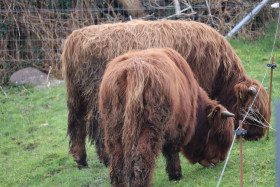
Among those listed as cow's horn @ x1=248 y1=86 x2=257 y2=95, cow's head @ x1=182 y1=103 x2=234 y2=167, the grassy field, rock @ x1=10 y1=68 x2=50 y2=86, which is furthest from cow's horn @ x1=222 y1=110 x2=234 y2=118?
Answer: rock @ x1=10 y1=68 x2=50 y2=86

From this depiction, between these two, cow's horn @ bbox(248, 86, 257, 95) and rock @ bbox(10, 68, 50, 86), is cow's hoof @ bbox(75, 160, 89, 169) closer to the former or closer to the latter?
cow's horn @ bbox(248, 86, 257, 95)

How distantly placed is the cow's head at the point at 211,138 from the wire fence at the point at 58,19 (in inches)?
252

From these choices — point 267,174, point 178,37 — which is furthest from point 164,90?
point 178,37

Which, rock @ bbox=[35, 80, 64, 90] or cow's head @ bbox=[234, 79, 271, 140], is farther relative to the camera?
rock @ bbox=[35, 80, 64, 90]

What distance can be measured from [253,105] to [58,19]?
7.15 meters

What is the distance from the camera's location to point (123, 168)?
14.0 feet

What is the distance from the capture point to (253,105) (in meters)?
6.04

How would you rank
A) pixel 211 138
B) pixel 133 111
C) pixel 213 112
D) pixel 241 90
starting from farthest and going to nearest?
pixel 241 90
pixel 211 138
pixel 213 112
pixel 133 111

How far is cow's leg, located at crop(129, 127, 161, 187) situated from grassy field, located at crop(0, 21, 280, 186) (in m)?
1.26

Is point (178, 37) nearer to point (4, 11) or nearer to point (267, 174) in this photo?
point (267, 174)

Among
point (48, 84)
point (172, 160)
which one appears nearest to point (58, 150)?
point (172, 160)

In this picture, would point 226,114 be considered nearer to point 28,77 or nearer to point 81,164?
point 81,164

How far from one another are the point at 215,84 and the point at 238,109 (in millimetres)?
518

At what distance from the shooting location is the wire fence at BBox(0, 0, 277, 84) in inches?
459
